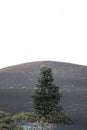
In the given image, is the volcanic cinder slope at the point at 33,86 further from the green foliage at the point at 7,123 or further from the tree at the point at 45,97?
the green foliage at the point at 7,123

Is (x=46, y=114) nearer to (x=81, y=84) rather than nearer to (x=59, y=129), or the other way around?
(x=59, y=129)

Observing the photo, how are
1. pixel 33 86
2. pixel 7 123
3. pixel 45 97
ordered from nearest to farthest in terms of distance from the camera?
pixel 7 123 < pixel 45 97 < pixel 33 86

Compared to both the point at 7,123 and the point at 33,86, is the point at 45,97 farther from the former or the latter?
the point at 33,86

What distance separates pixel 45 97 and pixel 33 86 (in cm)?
4310

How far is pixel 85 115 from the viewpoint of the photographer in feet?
173

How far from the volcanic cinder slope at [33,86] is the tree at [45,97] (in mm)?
6077

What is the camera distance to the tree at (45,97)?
1470 inches

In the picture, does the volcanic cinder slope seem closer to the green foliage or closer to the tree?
the tree

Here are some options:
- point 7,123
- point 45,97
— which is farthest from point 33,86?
point 7,123

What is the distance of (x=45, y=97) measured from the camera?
37594mm

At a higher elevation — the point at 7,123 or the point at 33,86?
the point at 33,86

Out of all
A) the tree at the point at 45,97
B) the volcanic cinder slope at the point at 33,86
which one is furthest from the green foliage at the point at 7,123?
the volcanic cinder slope at the point at 33,86

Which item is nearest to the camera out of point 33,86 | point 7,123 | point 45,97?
point 7,123

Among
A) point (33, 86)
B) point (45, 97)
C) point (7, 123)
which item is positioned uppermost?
point (33, 86)
